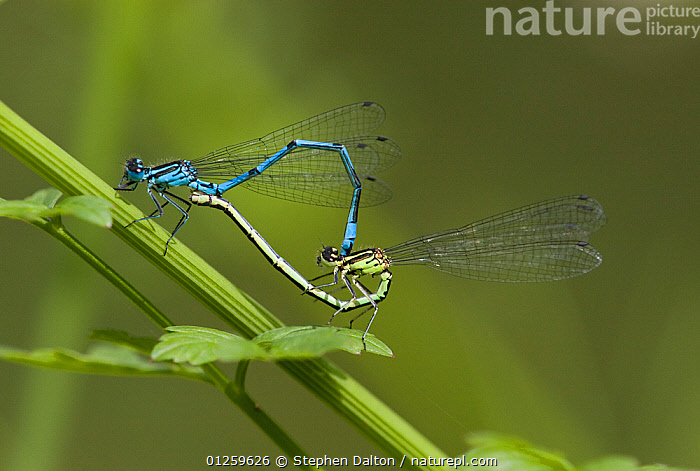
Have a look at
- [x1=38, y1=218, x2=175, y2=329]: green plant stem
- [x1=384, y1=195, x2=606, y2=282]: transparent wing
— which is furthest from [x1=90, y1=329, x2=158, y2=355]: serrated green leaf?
[x1=384, y1=195, x2=606, y2=282]: transparent wing

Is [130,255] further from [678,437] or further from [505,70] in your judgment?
[505,70]

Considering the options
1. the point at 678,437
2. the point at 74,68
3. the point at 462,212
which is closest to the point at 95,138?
the point at 74,68

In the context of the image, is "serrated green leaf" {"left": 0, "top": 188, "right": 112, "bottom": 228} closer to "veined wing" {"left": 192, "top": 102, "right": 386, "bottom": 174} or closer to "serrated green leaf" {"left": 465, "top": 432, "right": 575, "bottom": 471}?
"serrated green leaf" {"left": 465, "top": 432, "right": 575, "bottom": 471}

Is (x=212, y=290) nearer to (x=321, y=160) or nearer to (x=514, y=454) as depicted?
(x=514, y=454)

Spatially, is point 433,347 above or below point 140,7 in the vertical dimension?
below

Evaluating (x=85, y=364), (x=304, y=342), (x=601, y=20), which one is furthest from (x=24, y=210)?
(x=601, y=20)

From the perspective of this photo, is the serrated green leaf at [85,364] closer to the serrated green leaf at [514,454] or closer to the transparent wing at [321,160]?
the serrated green leaf at [514,454]

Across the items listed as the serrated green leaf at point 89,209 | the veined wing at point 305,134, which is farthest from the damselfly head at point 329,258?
the serrated green leaf at point 89,209
